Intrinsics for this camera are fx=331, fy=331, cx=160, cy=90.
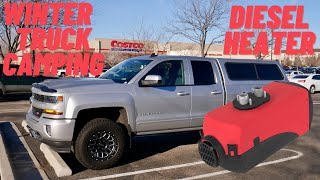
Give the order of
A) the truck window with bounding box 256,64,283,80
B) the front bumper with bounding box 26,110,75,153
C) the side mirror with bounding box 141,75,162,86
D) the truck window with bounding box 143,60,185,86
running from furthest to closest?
the truck window with bounding box 256,64,283,80, the truck window with bounding box 143,60,185,86, the side mirror with bounding box 141,75,162,86, the front bumper with bounding box 26,110,75,153

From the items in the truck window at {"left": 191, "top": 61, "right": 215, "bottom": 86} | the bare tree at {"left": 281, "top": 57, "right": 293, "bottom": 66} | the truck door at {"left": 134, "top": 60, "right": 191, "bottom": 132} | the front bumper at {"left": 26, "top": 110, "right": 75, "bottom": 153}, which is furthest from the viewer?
the bare tree at {"left": 281, "top": 57, "right": 293, "bottom": 66}

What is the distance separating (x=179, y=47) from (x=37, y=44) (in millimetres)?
31894

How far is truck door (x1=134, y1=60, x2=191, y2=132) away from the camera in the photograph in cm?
539

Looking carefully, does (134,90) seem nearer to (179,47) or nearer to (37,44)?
(37,44)

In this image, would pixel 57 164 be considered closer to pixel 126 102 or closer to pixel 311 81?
pixel 126 102

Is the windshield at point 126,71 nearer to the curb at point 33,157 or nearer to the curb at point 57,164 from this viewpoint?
the curb at point 57,164

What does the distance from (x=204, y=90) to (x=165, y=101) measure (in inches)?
33.5

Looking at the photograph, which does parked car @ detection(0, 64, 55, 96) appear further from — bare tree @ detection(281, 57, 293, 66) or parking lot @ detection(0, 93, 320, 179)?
bare tree @ detection(281, 57, 293, 66)

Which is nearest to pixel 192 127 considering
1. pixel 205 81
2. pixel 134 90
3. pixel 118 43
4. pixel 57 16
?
pixel 205 81

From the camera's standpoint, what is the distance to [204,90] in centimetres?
599

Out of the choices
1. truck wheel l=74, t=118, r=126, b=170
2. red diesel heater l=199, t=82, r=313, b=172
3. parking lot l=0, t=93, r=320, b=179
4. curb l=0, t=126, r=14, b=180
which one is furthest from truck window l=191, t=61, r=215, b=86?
red diesel heater l=199, t=82, r=313, b=172

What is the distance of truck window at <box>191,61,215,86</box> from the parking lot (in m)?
1.33

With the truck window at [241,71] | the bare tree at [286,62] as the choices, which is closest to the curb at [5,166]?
the truck window at [241,71]

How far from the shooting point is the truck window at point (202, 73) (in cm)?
602
